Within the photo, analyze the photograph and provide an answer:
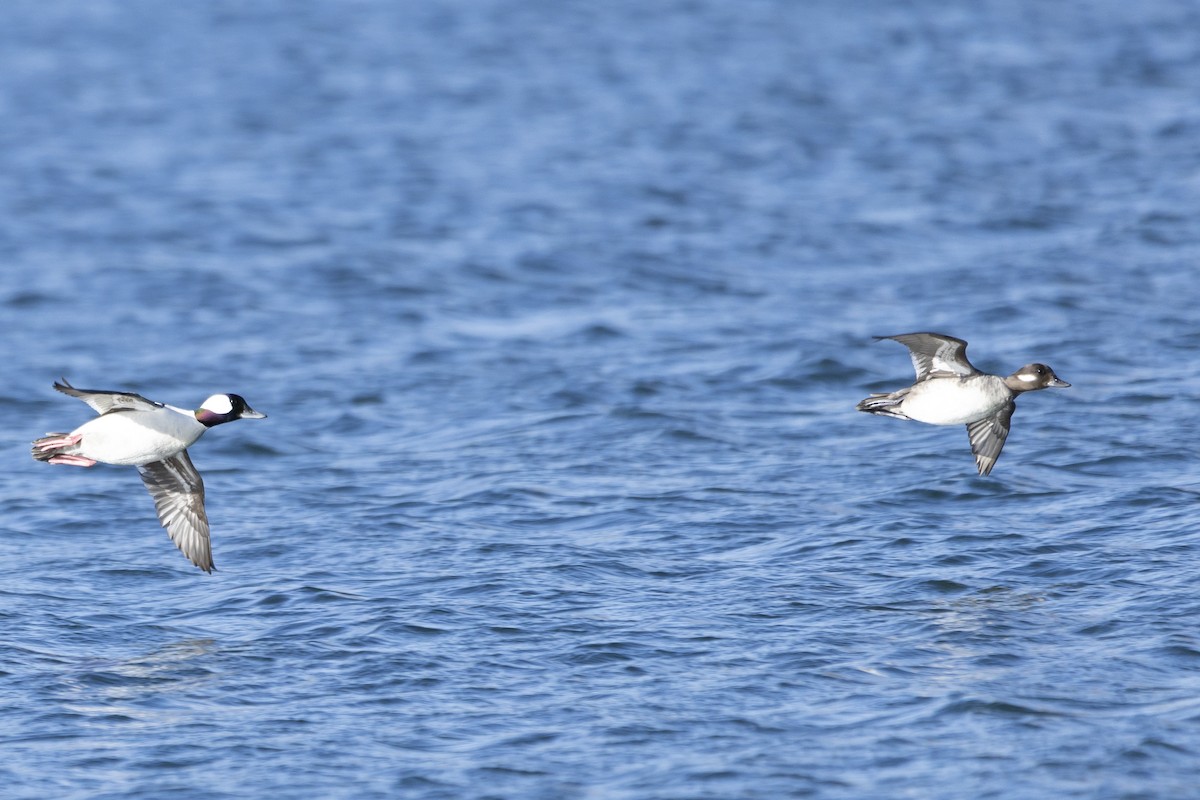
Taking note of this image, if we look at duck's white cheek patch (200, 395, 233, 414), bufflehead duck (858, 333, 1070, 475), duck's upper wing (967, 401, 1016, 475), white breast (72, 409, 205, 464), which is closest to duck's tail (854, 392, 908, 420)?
bufflehead duck (858, 333, 1070, 475)

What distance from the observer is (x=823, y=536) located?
13.3 m

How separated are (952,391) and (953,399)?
0.22 feet

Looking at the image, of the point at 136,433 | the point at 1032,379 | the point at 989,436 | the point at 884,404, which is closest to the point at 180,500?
the point at 136,433

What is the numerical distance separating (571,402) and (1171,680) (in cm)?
859

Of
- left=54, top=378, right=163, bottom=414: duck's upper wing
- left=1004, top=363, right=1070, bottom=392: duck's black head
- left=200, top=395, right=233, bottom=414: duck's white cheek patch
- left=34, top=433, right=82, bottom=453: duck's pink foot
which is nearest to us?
left=54, top=378, right=163, bottom=414: duck's upper wing

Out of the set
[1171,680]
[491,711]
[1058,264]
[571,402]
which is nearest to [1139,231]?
[1058,264]

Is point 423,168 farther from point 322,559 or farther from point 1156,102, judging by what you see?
point 322,559

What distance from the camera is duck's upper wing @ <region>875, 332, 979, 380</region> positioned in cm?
1192

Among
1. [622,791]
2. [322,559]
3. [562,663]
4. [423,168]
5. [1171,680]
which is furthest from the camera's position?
[423,168]

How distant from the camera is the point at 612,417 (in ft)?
55.8

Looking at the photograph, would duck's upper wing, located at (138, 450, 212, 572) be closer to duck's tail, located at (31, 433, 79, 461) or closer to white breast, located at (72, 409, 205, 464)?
white breast, located at (72, 409, 205, 464)

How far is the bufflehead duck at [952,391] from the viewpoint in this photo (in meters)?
11.9

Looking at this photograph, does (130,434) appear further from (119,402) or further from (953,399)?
(953,399)

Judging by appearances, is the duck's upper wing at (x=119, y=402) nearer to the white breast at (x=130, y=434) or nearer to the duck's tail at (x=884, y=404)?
the white breast at (x=130, y=434)
